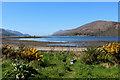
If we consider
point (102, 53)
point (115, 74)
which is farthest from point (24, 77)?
point (102, 53)

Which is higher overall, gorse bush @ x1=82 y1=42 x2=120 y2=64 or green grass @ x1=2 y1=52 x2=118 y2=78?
gorse bush @ x1=82 y1=42 x2=120 y2=64

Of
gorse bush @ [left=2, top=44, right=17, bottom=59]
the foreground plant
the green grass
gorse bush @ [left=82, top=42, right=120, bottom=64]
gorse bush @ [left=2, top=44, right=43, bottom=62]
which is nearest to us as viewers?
the foreground plant

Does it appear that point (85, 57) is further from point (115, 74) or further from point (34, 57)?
point (34, 57)

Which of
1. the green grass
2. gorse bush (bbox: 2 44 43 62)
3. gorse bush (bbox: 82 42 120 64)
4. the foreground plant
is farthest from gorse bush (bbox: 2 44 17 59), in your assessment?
gorse bush (bbox: 82 42 120 64)

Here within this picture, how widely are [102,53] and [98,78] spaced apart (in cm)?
257

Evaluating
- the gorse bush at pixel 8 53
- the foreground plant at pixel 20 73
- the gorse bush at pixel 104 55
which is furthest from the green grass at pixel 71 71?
→ the gorse bush at pixel 8 53

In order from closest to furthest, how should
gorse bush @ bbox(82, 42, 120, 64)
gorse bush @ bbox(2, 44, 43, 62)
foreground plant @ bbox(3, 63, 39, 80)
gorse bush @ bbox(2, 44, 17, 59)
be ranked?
foreground plant @ bbox(3, 63, 39, 80), gorse bush @ bbox(82, 42, 120, 64), gorse bush @ bbox(2, 44, 43, 62), gorse bush @ bbox(2, 44, 17, 59)

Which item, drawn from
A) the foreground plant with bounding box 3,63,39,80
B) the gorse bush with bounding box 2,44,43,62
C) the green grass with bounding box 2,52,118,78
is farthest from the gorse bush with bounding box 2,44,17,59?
the foreground plant with bounding box 3,63,39,80

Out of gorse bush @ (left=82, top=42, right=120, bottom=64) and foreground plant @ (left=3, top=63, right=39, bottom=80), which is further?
gorse bush @ (left=82, top=42, right=120, bottom=64)

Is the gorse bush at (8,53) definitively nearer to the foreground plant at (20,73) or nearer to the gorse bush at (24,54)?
the gorse bush at (24,54)

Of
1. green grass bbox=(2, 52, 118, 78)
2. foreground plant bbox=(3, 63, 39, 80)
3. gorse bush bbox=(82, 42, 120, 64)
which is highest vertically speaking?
gorse bush bbox=(82, 42, 120, 64)

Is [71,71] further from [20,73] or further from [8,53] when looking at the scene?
[8,53]

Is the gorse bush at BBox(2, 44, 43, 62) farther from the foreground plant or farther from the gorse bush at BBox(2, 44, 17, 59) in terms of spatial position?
the foreground plant

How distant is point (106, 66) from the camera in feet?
18.2
